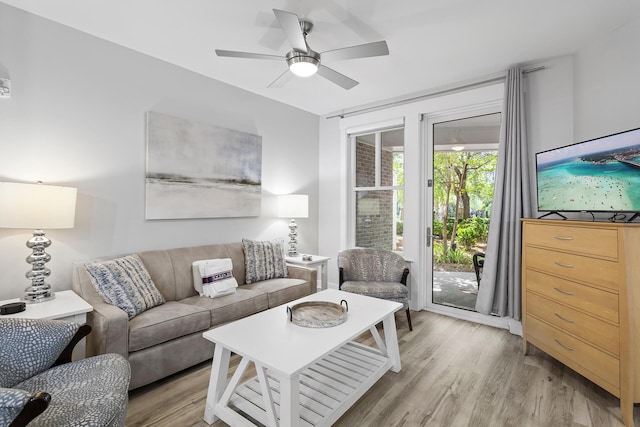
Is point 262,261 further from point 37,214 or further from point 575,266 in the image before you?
point 575,266

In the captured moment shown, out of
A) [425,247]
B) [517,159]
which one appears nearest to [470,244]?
[425,247]

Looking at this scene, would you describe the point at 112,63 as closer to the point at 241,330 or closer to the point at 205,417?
the point at 241,330

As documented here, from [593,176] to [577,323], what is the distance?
101 cm

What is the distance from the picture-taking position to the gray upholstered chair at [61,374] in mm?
1245

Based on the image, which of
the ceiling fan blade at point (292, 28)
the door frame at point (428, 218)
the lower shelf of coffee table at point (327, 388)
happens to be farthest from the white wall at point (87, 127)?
the door frame at point (428, 218)

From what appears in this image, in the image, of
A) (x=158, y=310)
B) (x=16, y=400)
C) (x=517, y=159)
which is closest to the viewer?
(x=16, y=400)

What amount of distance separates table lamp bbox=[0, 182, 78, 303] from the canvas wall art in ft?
2.61

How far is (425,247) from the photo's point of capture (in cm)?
374

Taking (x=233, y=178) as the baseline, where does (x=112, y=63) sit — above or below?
above

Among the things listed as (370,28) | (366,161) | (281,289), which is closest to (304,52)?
(370,28)

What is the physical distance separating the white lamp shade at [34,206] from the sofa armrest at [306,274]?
6.79 feet

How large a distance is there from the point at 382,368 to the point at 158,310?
170 centimetres

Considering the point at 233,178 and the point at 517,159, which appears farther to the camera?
the point at 233,178

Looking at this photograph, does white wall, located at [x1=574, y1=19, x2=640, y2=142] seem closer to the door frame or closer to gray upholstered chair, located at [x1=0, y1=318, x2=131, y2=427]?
the door frame
